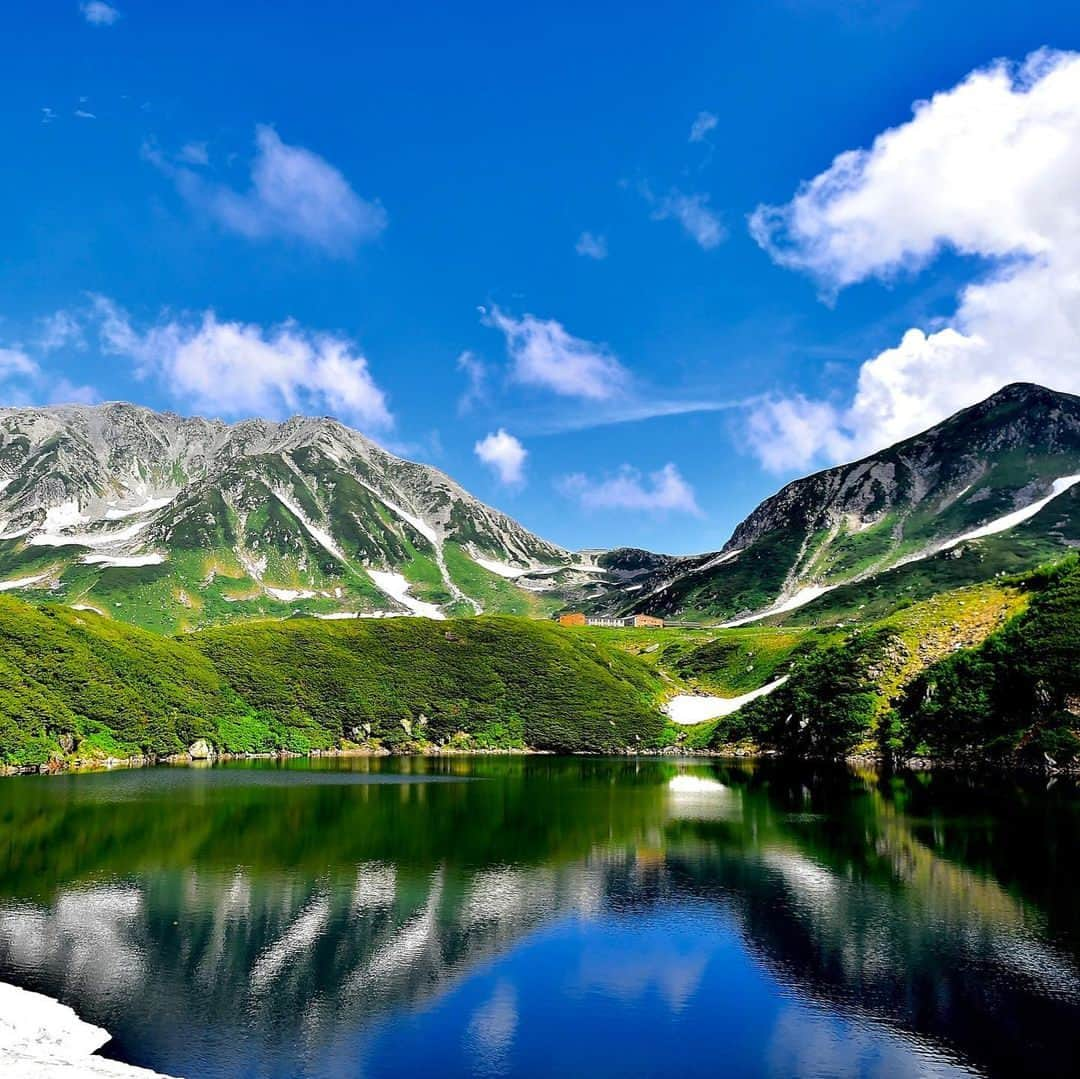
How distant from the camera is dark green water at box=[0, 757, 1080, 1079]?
1011 inches

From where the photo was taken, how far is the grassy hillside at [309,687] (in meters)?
111

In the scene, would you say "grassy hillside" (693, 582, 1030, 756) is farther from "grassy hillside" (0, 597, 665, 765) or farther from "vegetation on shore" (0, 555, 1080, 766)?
"grassy hillside" (0, 597, 665, 765)

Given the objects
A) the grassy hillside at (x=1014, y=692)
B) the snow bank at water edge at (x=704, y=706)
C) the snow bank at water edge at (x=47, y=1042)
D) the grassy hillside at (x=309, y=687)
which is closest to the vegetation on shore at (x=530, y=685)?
the grassy hillside at (x=1014, y=692)

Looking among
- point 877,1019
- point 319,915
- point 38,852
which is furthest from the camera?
point 38,852

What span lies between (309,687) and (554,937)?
4685 inches

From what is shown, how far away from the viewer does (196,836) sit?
59.0 m

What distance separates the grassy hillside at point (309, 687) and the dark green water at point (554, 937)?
142 feet

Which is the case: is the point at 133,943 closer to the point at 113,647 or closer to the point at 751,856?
the point at 751,856

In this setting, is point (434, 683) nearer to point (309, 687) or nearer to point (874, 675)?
point (309, 687)

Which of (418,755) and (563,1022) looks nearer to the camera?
(563,1022)

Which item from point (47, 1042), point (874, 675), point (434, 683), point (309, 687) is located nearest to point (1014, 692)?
point (874, 675)

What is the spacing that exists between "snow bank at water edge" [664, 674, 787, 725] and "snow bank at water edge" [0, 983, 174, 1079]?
14181 centimetres

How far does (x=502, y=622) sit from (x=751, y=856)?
12805cm

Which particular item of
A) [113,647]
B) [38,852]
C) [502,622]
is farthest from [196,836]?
[502,622]
